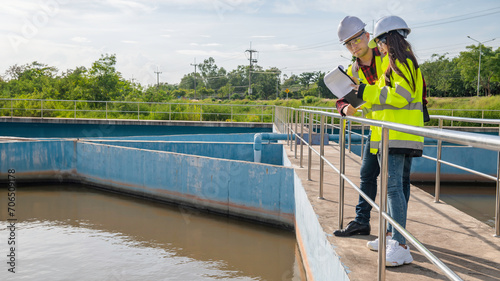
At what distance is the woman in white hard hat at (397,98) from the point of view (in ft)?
8.48

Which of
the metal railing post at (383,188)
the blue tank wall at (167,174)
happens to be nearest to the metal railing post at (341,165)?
the metal railing post at (383,188)

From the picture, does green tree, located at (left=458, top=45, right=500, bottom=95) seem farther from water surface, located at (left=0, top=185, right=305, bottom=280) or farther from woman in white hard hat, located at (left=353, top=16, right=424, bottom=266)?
woman in white hard hat, located at (left=353, top=16, right=424, bottom=266)

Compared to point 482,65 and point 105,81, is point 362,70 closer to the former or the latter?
point 105,81

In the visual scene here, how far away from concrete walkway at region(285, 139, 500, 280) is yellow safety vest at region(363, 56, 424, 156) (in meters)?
0.77

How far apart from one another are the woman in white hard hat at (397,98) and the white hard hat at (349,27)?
0.34m

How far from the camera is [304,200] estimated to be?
507 centimetres

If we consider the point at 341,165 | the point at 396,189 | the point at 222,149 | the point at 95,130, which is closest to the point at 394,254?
the point at 396,189

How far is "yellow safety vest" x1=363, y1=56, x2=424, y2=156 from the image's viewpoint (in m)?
2.58

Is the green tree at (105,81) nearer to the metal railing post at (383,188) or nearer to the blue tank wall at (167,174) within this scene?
the blue tank wall at (167,174)

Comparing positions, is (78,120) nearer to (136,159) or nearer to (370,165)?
(136,159)

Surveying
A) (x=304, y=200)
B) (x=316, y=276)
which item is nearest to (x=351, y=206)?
(x=304, y=200)

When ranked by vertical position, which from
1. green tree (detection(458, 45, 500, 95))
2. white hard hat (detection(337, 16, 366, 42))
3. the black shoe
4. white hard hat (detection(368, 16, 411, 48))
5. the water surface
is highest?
green tree (detection(458, 45, 500, 95))

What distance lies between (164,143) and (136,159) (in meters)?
1.88

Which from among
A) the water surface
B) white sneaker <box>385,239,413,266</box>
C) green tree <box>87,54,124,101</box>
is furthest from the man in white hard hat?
green tree <box>87,54,124,101</box>
